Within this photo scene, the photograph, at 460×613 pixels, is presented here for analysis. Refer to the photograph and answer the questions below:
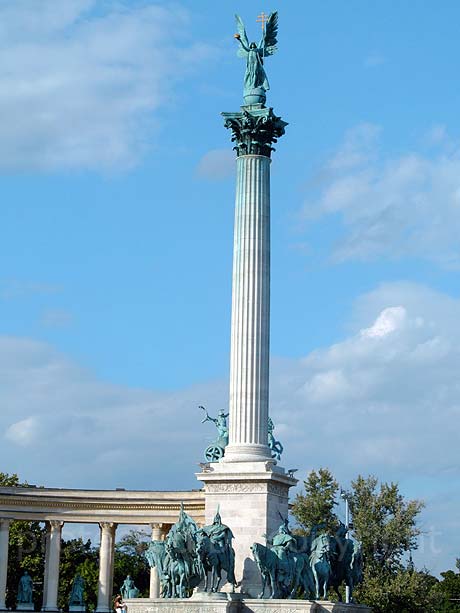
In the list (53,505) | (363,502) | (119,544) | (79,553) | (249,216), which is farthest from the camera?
(119,544)

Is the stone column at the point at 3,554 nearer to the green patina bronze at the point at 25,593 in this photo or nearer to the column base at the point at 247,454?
the green patina bronze at the point at 25,593

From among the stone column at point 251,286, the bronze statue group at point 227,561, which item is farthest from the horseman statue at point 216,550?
the stone column at point 251,286

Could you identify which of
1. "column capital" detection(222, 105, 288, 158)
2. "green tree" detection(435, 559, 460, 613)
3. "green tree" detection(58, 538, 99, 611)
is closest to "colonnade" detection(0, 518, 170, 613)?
"green tree" detection(58, 538, 99, 611)

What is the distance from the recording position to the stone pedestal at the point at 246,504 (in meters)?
51.9

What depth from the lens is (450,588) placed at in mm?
138500

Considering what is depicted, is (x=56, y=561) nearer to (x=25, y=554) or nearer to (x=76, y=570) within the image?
(x=25, y=554)

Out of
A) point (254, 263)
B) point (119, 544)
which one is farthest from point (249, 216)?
point (119, 544)

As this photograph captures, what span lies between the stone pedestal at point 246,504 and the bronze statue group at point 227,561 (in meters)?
0.74

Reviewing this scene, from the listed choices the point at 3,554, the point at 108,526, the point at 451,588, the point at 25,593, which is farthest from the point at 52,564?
the point at 451,588

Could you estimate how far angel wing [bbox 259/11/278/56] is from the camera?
197ft

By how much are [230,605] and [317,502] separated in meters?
37.2

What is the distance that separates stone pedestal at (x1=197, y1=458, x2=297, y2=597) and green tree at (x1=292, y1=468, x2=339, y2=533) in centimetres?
3244

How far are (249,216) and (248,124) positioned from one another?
4549mm

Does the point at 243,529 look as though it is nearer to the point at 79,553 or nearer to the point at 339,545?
the point at 339,545
